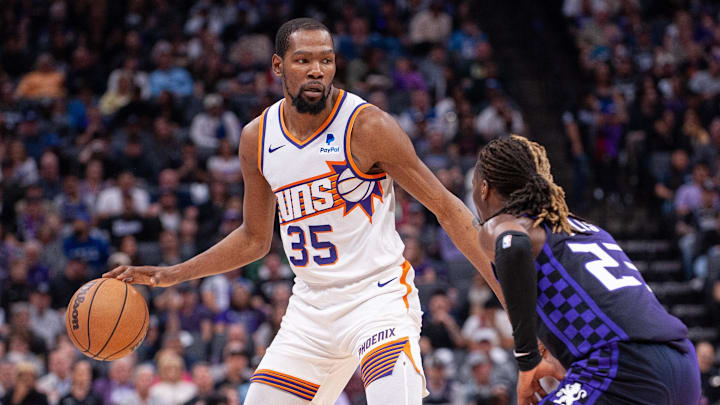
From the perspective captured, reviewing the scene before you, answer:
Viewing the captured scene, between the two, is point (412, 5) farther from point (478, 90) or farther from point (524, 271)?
point (524, 271)

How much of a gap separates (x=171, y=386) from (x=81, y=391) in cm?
91

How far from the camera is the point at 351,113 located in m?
4.62

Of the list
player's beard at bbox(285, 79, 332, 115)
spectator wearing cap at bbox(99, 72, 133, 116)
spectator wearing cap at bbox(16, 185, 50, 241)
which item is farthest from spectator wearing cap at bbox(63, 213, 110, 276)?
player's beard at bbox(285, 79, 332, 115)

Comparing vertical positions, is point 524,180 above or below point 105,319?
above

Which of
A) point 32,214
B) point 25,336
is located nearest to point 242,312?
point 25,336

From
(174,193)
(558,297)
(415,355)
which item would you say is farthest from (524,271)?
(174,193)

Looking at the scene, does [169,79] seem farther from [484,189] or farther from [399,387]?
[484,189]

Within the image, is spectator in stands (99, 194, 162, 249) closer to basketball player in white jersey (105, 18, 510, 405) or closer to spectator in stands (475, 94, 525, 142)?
spectator in stands (475, 94, 525, 142)

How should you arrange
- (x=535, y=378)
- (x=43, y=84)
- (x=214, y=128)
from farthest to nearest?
(x=43, y=84) → (x=214, y=128) → (x=535, y=378)

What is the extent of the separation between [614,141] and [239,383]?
678 cm

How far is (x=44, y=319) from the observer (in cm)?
1068

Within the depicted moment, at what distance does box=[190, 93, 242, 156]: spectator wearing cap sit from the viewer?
13.0 meters

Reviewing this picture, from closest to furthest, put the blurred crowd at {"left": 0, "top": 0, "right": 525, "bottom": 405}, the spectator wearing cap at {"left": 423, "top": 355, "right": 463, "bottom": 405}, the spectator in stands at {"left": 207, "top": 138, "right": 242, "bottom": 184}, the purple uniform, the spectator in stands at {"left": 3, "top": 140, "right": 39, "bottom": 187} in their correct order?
the purple uniform, the spectator wearing cap at {"left": 423, "top": 355, "right": 463, "bottom": 405}, the blurred crowd at {"left": 0, "top": 0, "right": 525, "bottom": 405}, the spectator in stands at {"left": 3, "top": 140, "right": 39, "bottom": 187}, the spectator in stands at {"left": 207, "top": 138, "right": 242, "bottom": 184}

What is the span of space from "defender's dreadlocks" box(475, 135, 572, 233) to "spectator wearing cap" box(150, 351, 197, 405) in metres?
6.60
